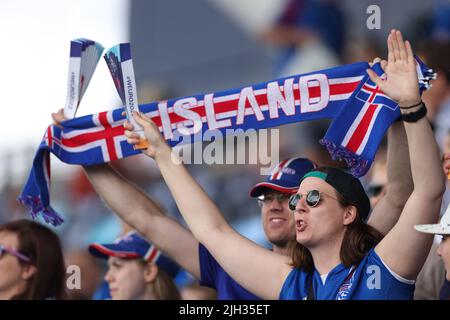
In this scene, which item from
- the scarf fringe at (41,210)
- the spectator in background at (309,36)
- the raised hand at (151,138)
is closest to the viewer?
the raised hand at (151,138)

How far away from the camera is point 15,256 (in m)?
5.30

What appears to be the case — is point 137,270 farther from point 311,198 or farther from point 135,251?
point 311,198

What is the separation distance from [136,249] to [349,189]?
1835 millimetres

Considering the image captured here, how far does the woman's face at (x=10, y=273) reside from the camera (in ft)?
17.3

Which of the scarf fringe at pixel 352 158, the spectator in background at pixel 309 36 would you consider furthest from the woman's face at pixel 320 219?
the spectator in background at pixel 309 36

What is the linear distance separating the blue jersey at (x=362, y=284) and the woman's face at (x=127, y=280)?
5.54ft

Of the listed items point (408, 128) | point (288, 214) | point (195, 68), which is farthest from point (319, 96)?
point (195, 68)

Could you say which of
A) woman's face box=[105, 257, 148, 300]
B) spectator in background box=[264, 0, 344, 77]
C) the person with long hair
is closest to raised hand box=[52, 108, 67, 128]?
the person with long hair

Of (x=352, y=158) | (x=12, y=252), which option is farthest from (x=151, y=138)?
(x=12, y=252)

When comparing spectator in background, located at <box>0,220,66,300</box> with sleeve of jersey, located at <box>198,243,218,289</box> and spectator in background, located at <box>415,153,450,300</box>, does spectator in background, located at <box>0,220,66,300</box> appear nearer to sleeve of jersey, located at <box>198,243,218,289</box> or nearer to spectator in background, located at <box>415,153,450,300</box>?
sleeve of jersey, located at <box>198,243,218,289</box>

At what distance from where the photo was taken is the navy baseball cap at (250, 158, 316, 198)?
15.5ft

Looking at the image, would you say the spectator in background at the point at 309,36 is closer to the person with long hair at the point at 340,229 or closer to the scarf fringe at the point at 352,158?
the scarf fringe at the point at 352,158

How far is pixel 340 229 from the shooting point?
13.3 ft
